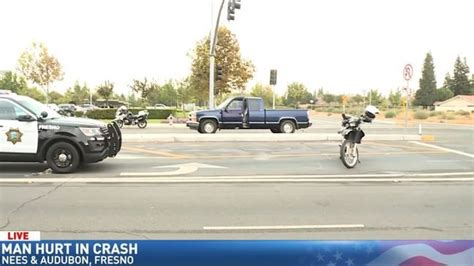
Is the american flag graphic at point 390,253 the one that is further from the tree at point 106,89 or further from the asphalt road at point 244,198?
the tree at point 106,89

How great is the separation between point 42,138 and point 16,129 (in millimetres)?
527

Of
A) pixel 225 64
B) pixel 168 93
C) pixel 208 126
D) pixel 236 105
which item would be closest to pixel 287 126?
pixel 236 105

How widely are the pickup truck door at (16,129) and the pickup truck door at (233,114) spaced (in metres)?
13.0

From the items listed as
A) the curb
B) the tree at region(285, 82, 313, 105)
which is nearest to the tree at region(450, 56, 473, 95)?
the tree at region(285, 82, 313, 105)

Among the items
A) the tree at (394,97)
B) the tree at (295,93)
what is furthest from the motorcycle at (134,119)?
the tree at (394,97)

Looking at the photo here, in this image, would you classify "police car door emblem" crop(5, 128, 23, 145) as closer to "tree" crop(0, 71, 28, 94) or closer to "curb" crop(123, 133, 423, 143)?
"curb" crop(123, 133, 423, 143)

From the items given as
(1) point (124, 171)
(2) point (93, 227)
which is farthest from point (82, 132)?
(2) point (93, 227)

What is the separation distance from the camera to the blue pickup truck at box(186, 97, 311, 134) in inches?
873

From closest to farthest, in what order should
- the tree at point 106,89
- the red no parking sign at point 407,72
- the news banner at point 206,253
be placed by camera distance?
the news banner at point 206,253, the red no parking sign at point 407,72, the tree at point 106,89

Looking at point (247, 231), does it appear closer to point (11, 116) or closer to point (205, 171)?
point (205, 171)

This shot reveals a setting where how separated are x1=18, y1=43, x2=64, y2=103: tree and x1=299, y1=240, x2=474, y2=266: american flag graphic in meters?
35.6

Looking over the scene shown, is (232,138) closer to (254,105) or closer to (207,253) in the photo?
(254,105)

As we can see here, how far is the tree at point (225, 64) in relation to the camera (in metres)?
40.6

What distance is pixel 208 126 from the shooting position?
22.2 metres
